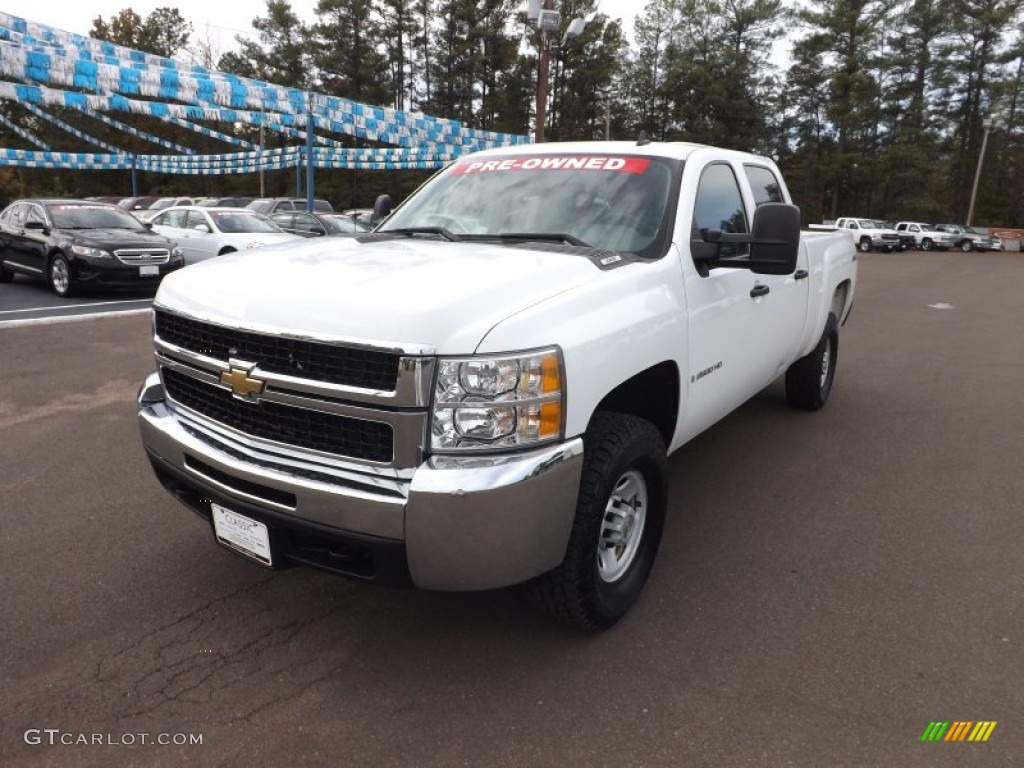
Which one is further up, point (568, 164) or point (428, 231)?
point (568, 164)

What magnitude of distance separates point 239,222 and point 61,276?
3.13 metres

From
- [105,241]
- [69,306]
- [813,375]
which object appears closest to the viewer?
[813,375]

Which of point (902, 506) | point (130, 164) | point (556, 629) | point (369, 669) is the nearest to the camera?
point (369, 669)

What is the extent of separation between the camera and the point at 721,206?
12.6 feet

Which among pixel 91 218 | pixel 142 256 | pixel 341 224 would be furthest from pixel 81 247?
pixel 341 224

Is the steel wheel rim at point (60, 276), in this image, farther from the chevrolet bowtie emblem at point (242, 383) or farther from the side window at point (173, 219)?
the chevrolet bowtie emblem at point (242, 383)

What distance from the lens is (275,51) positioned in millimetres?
57188

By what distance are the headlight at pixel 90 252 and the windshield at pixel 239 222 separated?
2367mm

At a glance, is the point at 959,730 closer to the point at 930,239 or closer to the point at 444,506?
the point at 444,506

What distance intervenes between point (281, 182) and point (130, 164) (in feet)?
70.0

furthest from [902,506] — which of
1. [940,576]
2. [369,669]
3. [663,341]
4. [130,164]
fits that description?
[130,164]

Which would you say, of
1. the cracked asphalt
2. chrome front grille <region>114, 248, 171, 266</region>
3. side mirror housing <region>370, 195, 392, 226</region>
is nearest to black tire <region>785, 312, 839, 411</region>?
the cracked asphalt

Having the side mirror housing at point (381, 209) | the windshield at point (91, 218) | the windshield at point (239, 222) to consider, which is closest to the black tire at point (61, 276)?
→ the windshield at point (91, 218)

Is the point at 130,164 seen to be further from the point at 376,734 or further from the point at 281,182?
the point at 376,734
